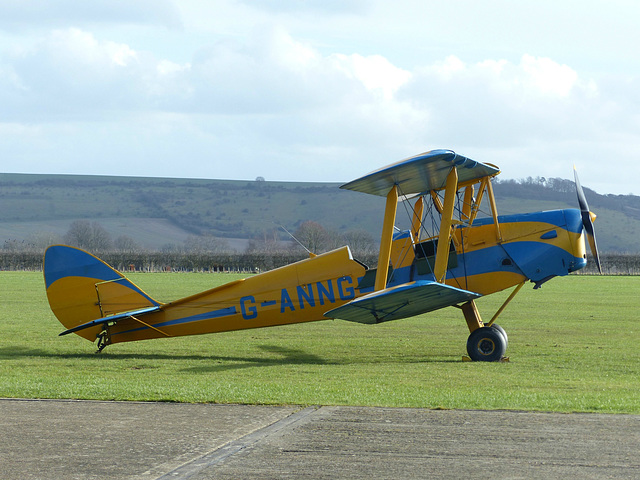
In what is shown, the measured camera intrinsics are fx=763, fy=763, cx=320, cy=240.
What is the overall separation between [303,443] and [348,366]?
210 inches

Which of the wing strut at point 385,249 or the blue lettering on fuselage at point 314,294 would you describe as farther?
the blue lettering on fuselage at point 314,294

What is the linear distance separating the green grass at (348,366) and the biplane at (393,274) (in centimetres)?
60

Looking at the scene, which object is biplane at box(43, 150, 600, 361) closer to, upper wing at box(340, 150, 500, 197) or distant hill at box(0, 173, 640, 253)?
upper wing at box(340, 150, 500, 197)

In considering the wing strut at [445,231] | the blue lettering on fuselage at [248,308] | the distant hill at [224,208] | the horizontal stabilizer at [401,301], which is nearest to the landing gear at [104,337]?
the blue lettering on fuselage at [248,308]

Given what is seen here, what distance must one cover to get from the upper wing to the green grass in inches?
111

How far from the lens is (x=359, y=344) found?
14656mm

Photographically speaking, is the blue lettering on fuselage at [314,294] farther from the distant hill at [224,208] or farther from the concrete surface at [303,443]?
the distant hill at [224,208]

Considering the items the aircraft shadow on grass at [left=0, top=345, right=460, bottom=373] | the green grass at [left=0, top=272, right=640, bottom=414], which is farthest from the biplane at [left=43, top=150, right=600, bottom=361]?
the green grass at [left=0, top=272, right=640, bottom=414]

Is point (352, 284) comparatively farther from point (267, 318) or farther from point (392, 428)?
point (392, 428)

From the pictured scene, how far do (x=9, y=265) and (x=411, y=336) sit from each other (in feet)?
166

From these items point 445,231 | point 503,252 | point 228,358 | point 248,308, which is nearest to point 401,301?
point 445,231

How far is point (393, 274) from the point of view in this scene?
12.7 m

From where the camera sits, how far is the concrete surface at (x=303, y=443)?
17.9 feet

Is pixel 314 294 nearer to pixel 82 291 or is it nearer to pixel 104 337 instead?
pixel 104 337
